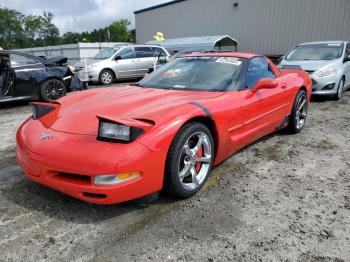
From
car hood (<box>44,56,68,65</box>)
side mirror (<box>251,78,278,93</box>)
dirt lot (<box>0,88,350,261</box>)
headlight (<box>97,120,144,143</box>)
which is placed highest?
car hood (<box>44,56,68,65</box>)

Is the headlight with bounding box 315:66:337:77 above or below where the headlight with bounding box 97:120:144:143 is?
below

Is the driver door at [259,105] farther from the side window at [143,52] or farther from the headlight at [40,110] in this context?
the side window at [143,52]

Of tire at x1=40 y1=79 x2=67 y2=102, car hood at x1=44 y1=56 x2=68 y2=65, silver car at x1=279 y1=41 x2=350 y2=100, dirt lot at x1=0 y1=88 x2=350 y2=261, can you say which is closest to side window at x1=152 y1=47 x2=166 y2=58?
car hood at x1=44 y1=56 x2=68 y2=65

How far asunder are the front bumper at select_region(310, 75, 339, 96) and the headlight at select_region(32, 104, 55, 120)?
614 cm

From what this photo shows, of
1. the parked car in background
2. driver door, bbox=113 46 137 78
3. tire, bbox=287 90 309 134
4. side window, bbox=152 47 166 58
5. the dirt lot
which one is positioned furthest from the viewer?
side window, bbox=152 47 166 58

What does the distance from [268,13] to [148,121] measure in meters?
16.8

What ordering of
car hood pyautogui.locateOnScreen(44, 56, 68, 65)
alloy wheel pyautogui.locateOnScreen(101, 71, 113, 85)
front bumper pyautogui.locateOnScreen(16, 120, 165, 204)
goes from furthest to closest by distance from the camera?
alloy wheel pyautogui.locateOnScreen(101, 71, 113, 85), car hood pyautogui.locateOnScreen(44, 56, 68, 65), front bumper pyautogui.locateOnScreen(16, 120, 165, 204)

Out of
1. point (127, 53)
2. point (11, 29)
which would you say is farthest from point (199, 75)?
point (11, 29)

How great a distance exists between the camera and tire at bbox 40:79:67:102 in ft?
24.5

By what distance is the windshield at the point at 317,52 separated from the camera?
8094 mm

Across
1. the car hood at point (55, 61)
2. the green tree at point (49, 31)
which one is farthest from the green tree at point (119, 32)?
the car hood at point (55, 61)

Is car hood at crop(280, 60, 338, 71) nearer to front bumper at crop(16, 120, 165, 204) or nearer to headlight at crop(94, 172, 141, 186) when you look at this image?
front bumper at crop(16, 120, 165, 204)

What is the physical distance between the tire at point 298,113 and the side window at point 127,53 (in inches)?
330

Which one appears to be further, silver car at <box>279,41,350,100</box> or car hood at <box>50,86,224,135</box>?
silver car at <box>279,41,350,100</box>
